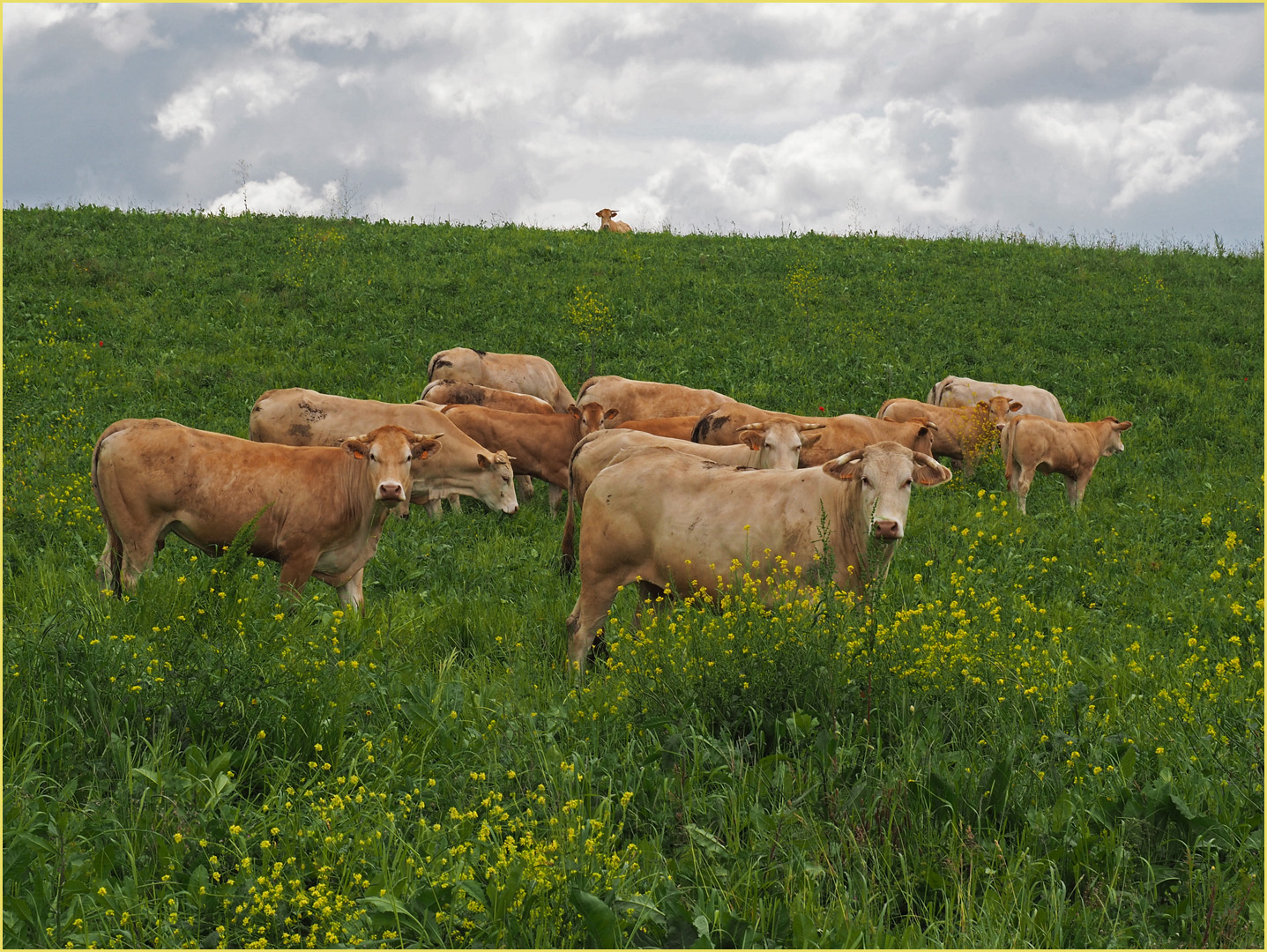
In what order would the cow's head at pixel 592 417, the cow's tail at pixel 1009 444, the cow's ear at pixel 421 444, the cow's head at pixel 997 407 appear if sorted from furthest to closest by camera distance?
the cow's head at pixel 997 407
the cow's tail at pixel 1009 444
the cow's head at pixel 592 417
the cow's ear at pixel 421 444

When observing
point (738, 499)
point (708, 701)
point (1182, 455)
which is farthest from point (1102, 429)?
point (708, 701)

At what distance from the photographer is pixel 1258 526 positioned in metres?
12.8

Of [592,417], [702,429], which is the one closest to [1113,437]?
[702,429]

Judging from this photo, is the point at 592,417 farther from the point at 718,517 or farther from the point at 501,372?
the point at 718,517

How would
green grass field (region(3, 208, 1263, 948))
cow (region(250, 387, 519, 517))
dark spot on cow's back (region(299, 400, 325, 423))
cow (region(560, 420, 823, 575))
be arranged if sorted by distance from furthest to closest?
dark spot on cow's back (region(299, 400, 325, 423)) → cow (region(250, 387, 519, 517)) → cow (region(560, 420, 823, 575)) → green grass field (region(3, 208, 1263, 948))

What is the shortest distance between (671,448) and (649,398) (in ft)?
24.4

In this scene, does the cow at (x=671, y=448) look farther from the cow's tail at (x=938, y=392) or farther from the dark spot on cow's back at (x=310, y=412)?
the cow's tail at (x=938, y=392)

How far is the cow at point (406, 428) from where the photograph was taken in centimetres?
1237

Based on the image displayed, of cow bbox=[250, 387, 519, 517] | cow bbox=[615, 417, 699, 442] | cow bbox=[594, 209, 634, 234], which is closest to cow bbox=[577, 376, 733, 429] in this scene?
cow bbox=[615, 417, 699, 442]

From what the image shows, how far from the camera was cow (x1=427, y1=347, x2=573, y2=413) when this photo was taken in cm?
1794

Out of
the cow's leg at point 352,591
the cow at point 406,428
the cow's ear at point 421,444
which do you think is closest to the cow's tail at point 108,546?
the cow's leg at point 352,591

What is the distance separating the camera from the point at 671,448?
868 centimetres

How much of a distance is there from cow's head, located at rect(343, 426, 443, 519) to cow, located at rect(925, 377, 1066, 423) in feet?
45.5

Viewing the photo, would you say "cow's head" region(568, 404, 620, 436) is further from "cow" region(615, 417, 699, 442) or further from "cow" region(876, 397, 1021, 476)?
"cow" region(876, 397, 1021, 476)
